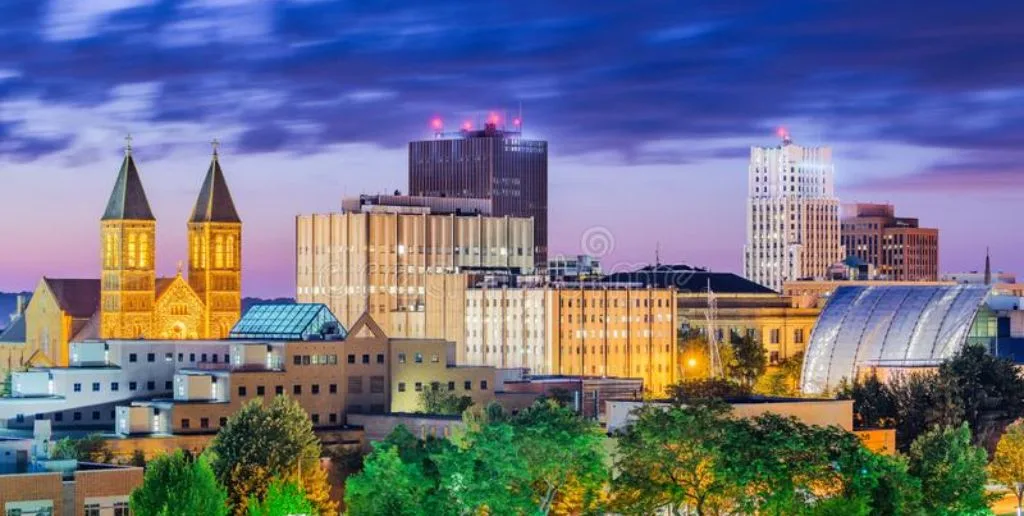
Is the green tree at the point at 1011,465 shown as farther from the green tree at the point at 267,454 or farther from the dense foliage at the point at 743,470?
the green tree at the point at 267,454

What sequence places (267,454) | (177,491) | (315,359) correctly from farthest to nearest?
1. (315,359)
2. (267,454)
3. (177,491)

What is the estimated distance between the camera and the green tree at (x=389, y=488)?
142 metres

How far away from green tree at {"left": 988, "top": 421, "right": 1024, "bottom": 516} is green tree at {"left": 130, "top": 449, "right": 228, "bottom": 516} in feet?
201

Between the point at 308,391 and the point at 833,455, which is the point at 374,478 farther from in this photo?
the point at 308,391

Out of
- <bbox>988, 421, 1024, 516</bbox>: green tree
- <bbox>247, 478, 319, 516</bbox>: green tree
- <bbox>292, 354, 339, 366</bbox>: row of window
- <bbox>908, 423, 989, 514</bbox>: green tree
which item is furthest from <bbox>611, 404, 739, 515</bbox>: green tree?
<bbox>292, 354, 339, 366</bbox>: row of window

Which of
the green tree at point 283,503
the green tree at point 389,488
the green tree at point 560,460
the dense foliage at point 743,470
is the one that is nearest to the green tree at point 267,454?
the green tree at point 283,503

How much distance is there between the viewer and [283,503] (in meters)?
143

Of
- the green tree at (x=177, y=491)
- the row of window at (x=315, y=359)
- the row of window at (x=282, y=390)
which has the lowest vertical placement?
the green tree at (x=177, y=491)

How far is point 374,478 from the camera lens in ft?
475

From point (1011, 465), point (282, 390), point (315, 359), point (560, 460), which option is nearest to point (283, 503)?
point (560, 460)

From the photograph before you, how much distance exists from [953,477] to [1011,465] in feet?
103

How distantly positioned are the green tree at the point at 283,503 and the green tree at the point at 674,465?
1985 centimetres

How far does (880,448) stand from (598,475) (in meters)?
34.0

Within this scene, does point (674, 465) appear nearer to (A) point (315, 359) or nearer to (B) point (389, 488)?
(B) point (389, 488)
